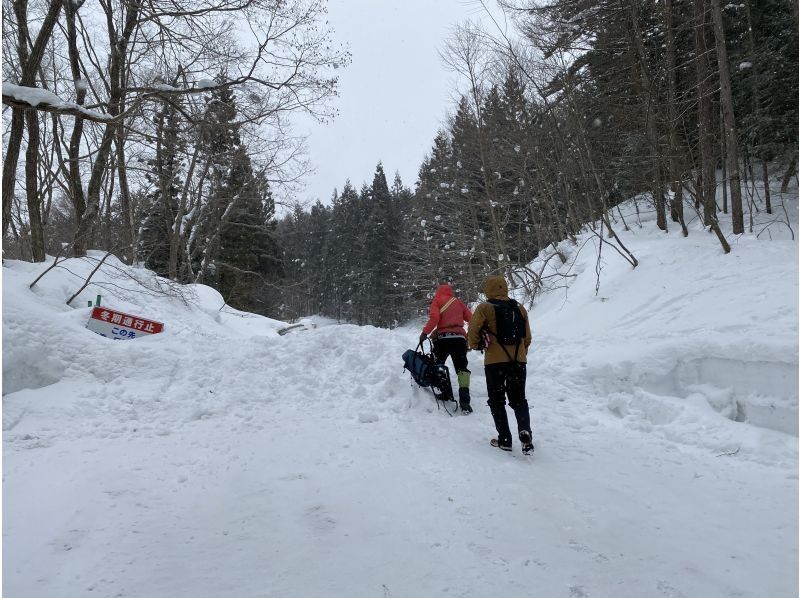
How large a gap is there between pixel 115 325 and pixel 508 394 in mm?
6517

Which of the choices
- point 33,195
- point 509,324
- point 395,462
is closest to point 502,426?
point 509,324

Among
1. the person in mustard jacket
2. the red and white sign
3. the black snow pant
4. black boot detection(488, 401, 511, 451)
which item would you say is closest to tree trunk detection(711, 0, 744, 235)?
the black snow pant

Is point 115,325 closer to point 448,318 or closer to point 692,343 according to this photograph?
point 448,318

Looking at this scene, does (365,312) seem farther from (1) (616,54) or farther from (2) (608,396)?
(2) (608,396)

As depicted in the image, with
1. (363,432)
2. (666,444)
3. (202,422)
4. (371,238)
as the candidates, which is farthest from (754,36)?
(371,238)

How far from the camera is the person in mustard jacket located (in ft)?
16.2

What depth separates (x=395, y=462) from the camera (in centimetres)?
464

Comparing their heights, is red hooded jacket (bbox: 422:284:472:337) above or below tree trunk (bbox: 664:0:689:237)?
below

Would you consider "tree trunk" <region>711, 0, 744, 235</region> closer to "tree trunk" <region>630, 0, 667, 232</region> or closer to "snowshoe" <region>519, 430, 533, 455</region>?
"tree trunk" <region>630, 0, 667, 232</region>

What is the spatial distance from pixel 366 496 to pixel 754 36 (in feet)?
61.4

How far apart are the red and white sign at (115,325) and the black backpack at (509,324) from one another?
622cm

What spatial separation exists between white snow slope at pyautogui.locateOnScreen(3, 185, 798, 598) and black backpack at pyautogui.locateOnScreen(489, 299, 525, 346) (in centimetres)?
118

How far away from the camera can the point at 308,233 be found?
5288 cm

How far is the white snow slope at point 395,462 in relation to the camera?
2.90 meters
